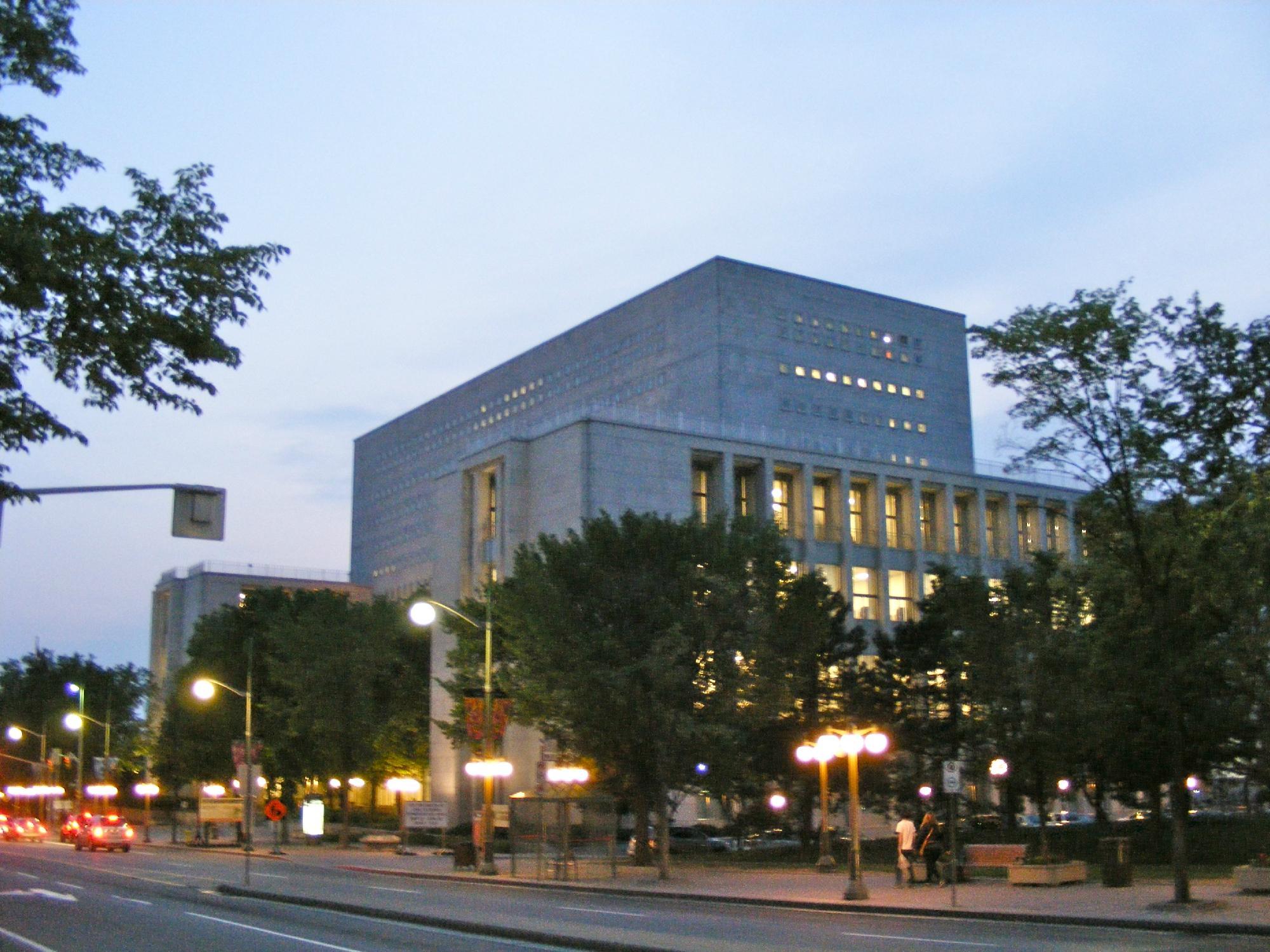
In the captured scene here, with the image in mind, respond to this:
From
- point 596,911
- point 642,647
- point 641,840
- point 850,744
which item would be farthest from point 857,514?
point 596,911

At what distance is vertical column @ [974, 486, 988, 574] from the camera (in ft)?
293

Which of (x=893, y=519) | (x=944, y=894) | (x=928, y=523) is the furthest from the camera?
(x=928, y=523)

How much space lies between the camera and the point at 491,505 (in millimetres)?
79625

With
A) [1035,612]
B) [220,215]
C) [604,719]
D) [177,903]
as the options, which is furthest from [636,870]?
[220,215]

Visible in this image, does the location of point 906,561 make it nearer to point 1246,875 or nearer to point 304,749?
point 304,749

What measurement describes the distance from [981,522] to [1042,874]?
Result: 60.6 metres

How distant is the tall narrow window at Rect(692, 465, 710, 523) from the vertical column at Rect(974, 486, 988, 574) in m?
21.2

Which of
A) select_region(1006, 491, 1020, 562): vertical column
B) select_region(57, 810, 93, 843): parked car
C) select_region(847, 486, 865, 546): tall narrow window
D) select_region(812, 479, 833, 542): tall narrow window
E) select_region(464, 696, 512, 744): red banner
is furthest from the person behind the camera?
select_region(1006, 491, 1020, 562): vertical column

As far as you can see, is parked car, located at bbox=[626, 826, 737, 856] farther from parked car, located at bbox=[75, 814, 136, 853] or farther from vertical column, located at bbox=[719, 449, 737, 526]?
parked car, located at bbox=[75, 814, 136, 853]

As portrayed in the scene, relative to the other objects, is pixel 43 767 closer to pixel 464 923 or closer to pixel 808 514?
pixel 808 514

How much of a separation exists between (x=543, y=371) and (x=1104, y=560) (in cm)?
11253

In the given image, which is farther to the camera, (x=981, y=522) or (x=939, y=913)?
(x=981, y=522)

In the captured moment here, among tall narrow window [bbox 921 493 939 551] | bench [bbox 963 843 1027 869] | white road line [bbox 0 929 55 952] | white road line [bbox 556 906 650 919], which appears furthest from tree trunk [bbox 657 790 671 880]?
tall narrow window [bbox 921 493 939 551]

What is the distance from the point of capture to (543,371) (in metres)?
139
